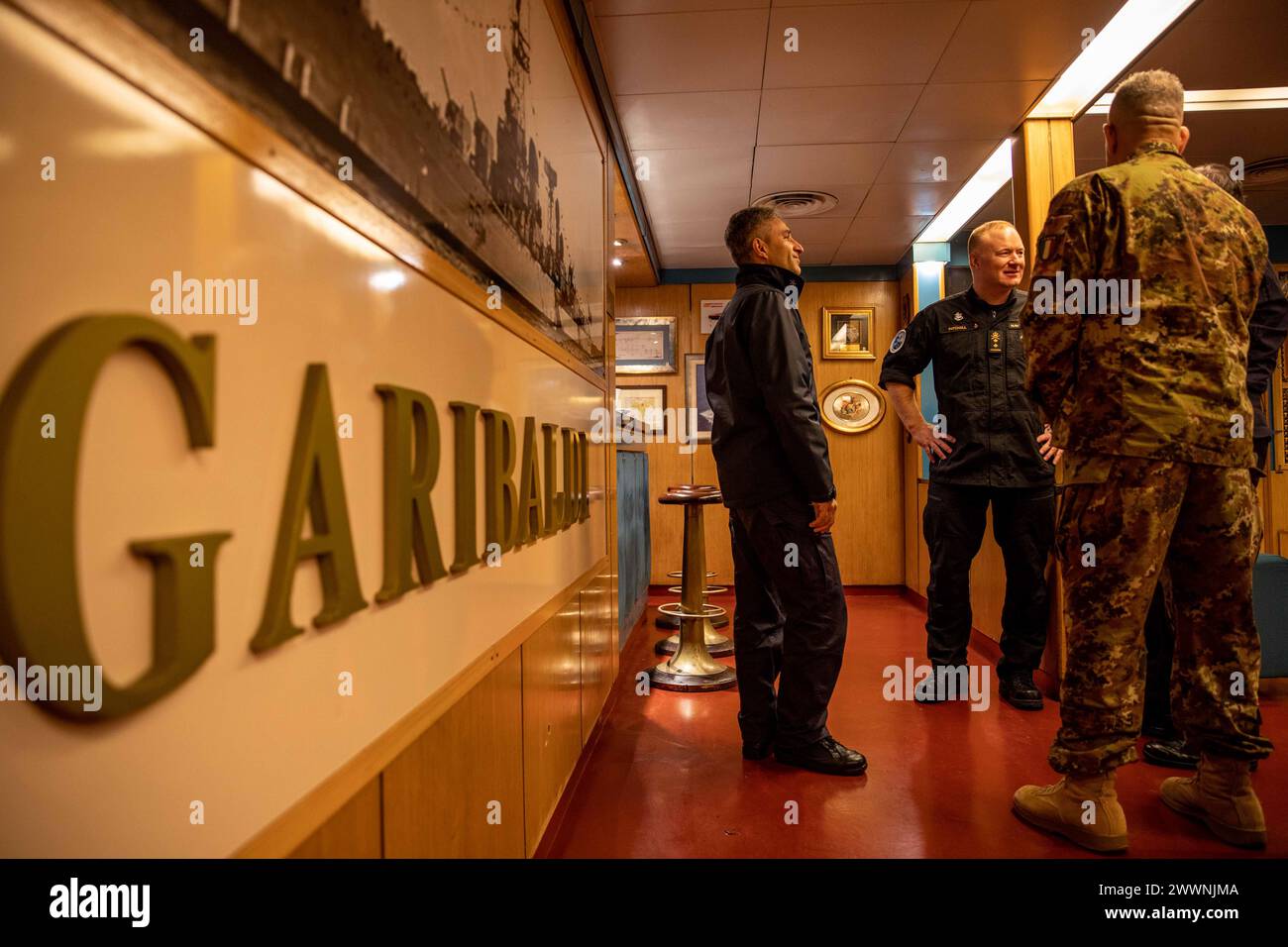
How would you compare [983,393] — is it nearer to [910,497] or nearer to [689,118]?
[689,118]

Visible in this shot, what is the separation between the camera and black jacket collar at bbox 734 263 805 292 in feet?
7.08

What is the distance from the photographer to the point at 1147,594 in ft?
5.05

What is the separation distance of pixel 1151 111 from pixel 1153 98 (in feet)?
0.09

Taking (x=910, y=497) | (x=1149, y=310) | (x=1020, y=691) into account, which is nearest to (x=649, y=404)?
(x=910, y=497)

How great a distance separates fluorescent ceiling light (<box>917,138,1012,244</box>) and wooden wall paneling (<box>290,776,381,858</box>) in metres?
3.89

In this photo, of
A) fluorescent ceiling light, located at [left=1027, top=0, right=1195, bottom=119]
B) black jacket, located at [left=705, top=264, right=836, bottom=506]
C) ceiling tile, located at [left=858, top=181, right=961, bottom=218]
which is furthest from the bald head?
ceiling tile, located at [left=858, top=181, right=961, bottom=218]

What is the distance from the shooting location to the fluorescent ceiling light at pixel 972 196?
12.2 feet

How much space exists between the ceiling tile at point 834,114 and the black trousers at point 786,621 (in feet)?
6.43

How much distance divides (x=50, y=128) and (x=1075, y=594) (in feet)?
5.90

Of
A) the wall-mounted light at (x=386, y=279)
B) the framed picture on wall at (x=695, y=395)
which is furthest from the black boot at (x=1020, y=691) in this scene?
the framed picture on wall at (x=695, y=395)

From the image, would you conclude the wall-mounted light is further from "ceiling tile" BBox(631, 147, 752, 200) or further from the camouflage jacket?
"ceiling tile" BBox(631, 147, 752, 200)

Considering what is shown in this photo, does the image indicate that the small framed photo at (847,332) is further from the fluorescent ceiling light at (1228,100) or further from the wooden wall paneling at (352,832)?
the wooden wall paneling at (352,832)
